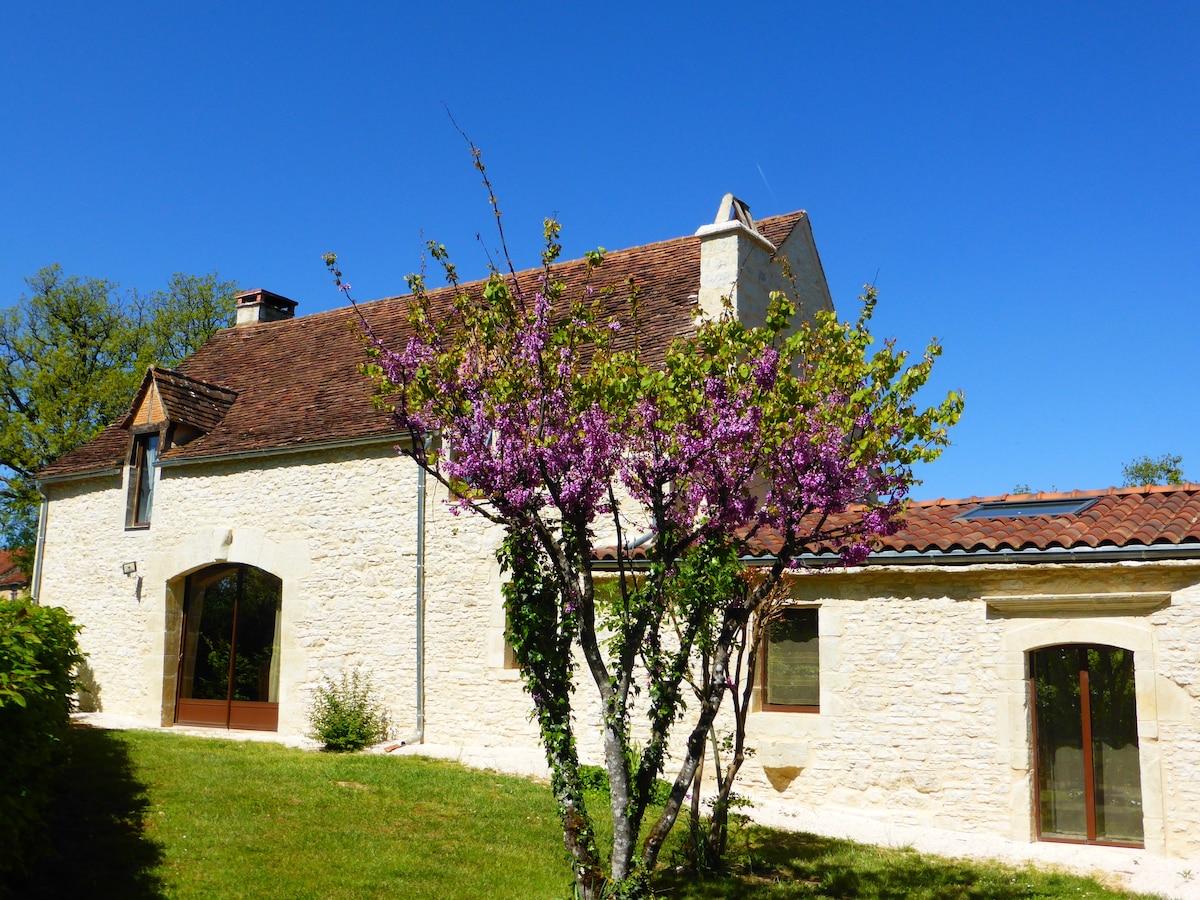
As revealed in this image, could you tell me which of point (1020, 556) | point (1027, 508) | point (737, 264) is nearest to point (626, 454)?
point (1020, 556)

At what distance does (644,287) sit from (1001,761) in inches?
316

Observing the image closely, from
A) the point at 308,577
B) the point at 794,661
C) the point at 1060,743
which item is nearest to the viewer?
the point at 1060,743

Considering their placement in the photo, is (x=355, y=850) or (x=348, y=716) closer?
(x=355, y=850)

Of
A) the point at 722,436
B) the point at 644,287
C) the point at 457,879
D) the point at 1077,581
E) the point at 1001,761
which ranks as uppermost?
the point at 644,287

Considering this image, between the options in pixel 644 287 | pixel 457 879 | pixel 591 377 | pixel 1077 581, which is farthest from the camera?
pixel 644 287

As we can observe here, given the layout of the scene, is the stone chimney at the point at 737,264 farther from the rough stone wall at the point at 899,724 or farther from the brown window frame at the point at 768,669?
the rough stone wall at the point at 899,724

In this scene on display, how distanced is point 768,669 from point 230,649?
8.62 metres

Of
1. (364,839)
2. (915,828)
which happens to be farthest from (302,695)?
(915,828)

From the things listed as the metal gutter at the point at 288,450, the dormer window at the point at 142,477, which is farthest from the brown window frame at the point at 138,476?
the metal gutter at the point at 288,450

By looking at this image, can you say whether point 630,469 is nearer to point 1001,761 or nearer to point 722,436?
point 722,436

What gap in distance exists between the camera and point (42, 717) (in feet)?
21.1

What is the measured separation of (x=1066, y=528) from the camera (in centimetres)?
966

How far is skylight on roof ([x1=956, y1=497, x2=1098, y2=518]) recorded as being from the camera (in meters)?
10.7

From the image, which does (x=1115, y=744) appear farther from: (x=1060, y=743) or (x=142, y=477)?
(x=142, y=477)
